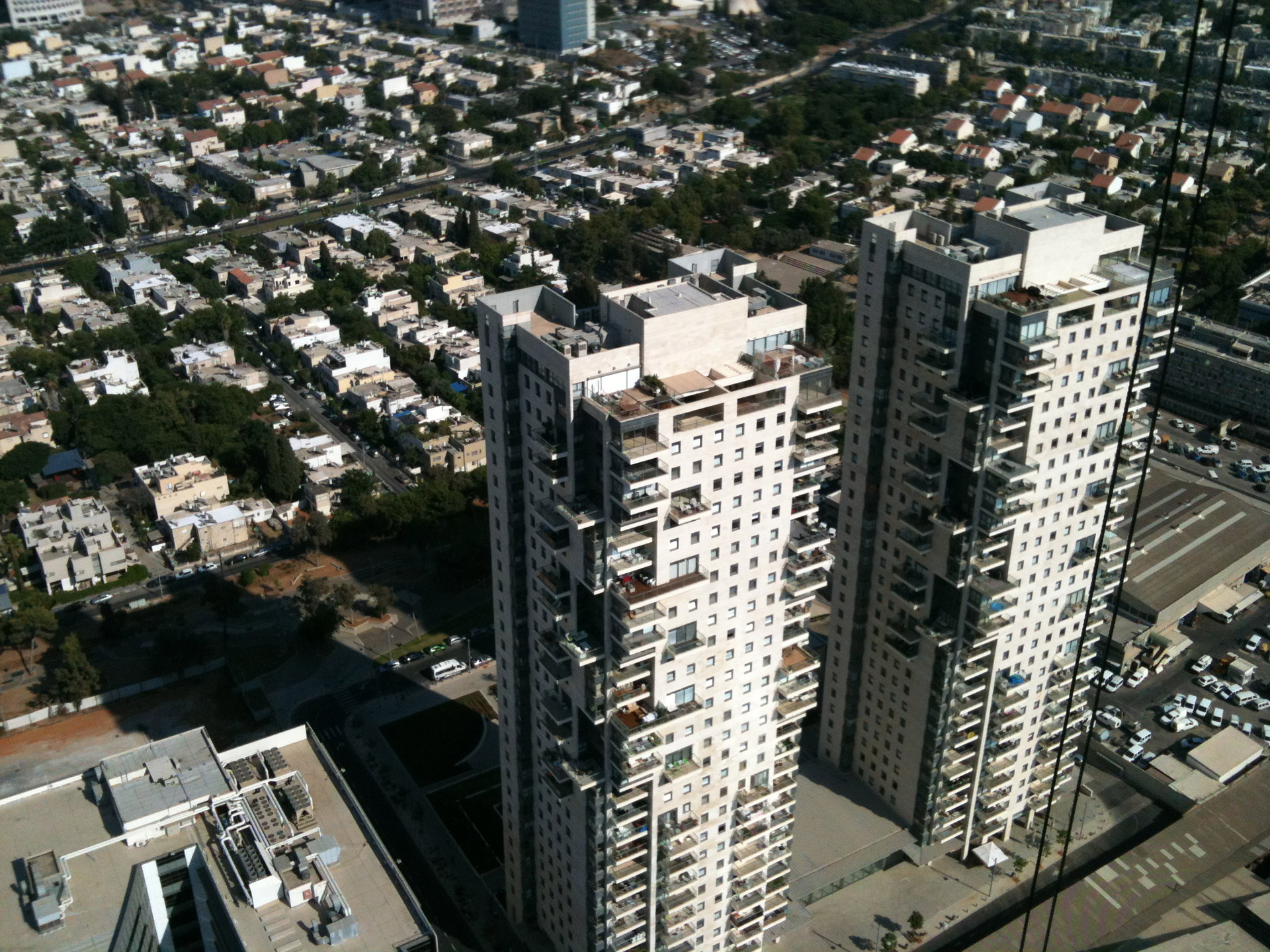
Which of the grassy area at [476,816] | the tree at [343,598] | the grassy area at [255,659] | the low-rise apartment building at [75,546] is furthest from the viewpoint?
the low-rise apartment building at [75,546]

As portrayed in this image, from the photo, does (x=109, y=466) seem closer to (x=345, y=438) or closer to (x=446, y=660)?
(x=345, y=438)

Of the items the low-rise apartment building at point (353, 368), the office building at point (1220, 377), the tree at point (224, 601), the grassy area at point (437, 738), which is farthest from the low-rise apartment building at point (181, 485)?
the office building at point (1220, 377)

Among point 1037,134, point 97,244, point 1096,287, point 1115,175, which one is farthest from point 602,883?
point 1037,134

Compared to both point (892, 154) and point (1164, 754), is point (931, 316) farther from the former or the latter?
point (892, 154)

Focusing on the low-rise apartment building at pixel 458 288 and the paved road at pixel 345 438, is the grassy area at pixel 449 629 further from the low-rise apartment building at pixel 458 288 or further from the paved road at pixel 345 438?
the low-rise apartment building at pixel 458 288

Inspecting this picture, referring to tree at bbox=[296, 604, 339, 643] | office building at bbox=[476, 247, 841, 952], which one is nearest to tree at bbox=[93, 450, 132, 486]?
tree at bbox=[296, 604, 339, 643]

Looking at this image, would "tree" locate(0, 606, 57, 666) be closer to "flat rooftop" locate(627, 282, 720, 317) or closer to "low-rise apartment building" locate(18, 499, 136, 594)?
"low-rise apartment building" locate(18, 499, 136, 594)
